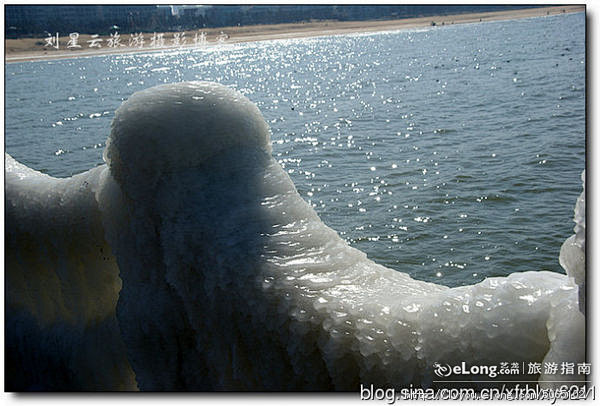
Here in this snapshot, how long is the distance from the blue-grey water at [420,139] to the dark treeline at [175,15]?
0.90 ft

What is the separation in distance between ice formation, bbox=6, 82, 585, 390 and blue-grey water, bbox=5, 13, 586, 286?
938 millimetres

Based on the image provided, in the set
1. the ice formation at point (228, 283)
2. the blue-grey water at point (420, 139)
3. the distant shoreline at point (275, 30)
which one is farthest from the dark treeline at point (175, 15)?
the ice formation at point (228, 283)

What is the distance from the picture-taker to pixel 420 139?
5.94m

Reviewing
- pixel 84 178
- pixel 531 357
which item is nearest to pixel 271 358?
pixel 531 357

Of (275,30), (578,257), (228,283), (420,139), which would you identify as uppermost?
(275,30)

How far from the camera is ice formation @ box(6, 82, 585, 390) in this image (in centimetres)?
141

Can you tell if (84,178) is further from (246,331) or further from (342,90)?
(342,90)

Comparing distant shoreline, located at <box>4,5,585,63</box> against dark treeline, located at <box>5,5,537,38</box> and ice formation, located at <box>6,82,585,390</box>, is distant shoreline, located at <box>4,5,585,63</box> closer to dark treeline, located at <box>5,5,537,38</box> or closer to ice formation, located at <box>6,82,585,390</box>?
dark treeline, located at <box>5,5,537,38</box>

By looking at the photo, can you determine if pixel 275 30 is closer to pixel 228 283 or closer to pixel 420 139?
pixel 228 283

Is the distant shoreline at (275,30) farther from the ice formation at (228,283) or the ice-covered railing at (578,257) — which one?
the ice-covered railing at (578,257)

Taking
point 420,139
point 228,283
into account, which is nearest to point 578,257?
point 228,283

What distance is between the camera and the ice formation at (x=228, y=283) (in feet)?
4.64

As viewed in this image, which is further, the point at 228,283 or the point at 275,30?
the point at 275,30

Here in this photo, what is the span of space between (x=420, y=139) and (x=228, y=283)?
448cm
